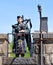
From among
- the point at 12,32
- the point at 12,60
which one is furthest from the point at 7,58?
the point at 12,32

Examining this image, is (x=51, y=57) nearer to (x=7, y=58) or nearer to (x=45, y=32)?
(x=45, y=32)

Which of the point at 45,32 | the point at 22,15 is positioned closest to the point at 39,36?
the point at 45,32

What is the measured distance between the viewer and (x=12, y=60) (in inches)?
317

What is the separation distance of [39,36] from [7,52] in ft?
3.15

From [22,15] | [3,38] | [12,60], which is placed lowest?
[12,60]

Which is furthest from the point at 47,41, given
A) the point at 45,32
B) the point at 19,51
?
the point at 19,51

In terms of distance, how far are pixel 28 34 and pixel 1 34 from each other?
70 cm

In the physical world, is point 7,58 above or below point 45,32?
below

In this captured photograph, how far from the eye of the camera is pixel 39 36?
794 cm

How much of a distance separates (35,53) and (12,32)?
828 mm

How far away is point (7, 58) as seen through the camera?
320 inches

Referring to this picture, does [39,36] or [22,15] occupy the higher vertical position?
[22,15]

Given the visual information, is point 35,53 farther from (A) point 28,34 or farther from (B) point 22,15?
(B) point 22,15

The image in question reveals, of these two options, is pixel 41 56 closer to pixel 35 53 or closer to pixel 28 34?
pixel 35 53
